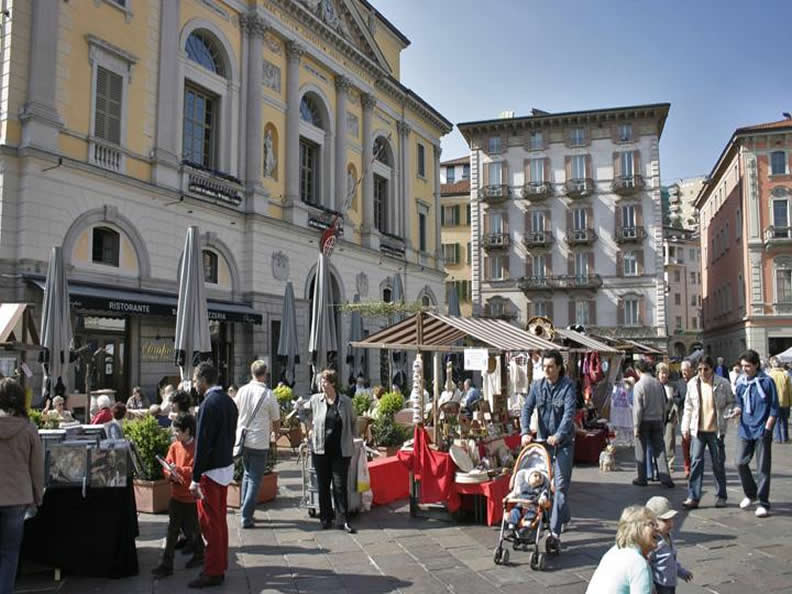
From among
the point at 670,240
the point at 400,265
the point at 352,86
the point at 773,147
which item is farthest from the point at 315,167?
the point at 670,240

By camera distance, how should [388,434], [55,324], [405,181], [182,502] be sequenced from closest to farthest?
[182,502] < [388,434] < [55,324] < [405,181]

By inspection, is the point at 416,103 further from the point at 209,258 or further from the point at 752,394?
the point at 752,394

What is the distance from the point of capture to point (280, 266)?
78.7 ft

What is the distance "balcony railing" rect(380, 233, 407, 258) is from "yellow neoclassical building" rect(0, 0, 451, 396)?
15 centimetres

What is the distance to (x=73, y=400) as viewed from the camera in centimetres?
1398

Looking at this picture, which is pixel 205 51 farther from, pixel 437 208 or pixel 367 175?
pixel 437 208

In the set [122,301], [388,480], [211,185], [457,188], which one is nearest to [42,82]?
[122,301]

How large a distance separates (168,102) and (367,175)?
11906 mm

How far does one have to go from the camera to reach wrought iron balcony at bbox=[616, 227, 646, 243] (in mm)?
43656

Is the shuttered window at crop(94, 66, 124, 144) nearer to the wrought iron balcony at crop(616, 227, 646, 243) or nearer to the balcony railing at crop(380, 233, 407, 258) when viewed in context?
the balcony railing at crop(380, 233, 407, 258)

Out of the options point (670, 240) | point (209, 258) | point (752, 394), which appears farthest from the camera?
point (670, 240)

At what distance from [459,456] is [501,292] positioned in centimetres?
3898

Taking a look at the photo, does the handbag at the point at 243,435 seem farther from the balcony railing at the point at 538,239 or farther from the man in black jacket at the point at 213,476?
the balcony railing at the point at 538,239

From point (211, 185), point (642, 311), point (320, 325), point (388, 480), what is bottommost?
point (388, 480)
